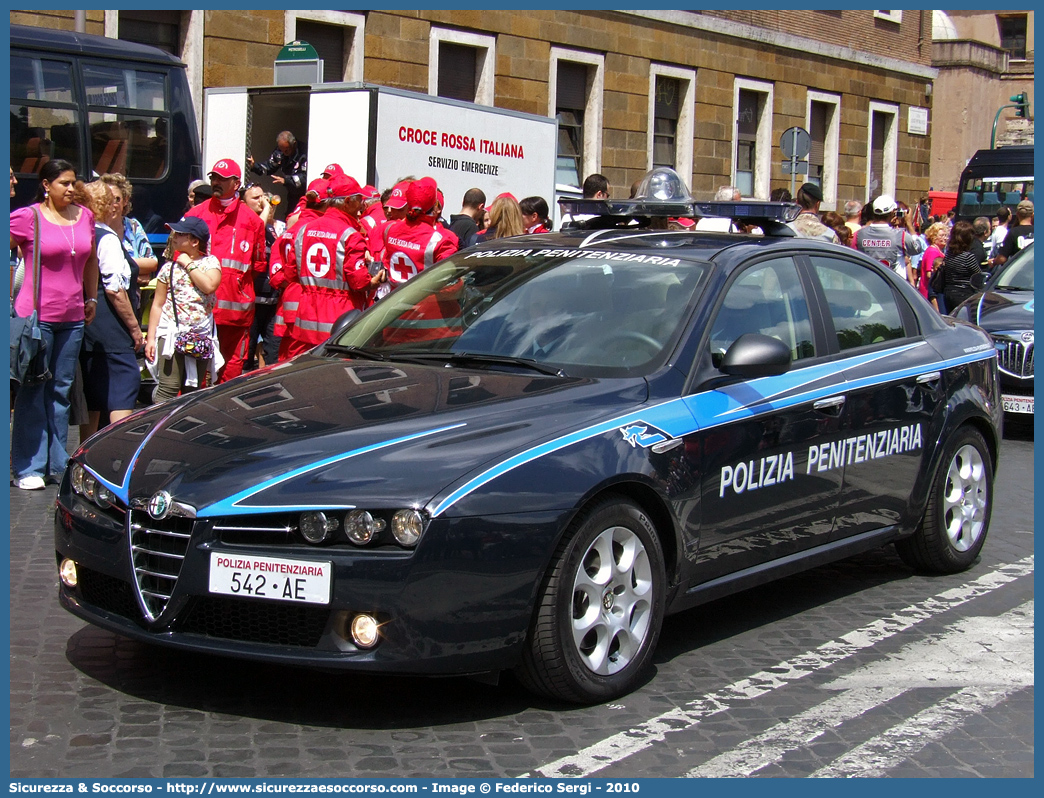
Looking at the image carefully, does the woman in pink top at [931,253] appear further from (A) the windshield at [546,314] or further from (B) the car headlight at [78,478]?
(B) the car headlight at [78,478]

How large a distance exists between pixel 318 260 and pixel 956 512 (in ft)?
15.5

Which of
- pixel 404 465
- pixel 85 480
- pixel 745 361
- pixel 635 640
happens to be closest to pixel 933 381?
pixel 745 361

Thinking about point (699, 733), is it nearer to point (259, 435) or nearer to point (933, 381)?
point (259, 435)

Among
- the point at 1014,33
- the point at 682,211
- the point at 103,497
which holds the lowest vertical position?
the point at 103,497

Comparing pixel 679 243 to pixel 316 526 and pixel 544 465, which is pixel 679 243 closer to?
pixel 544 465

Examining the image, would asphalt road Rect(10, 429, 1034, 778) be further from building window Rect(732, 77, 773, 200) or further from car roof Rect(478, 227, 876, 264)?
building window Rect(732, 77, 773, 200)

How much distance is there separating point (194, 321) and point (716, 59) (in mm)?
22851

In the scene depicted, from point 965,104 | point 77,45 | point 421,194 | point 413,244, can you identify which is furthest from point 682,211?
point 965,104

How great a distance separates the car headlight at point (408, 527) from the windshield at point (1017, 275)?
10.5m

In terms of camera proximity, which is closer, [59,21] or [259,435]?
[259,435]

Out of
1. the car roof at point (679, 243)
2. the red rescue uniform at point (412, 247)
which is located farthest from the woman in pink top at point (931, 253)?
the car roof at point (679, 243)

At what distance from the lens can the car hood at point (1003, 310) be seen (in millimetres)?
12250

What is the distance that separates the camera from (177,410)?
507cm

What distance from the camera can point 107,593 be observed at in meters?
4.61
